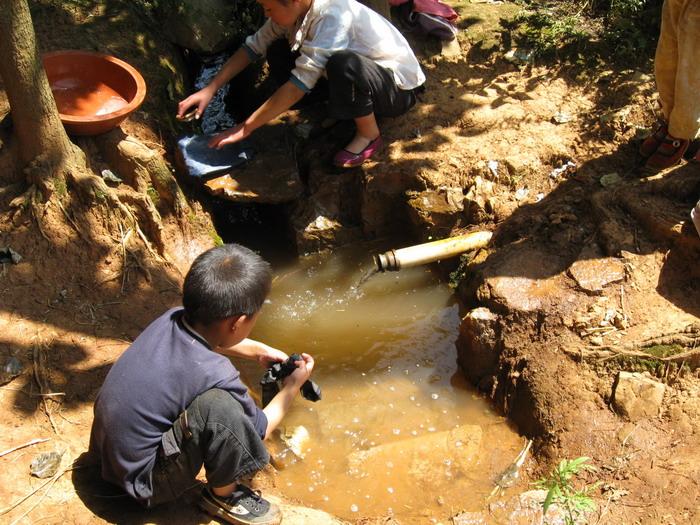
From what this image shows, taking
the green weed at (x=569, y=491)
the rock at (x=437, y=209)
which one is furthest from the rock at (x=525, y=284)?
the green weed at (x=569, y=491)

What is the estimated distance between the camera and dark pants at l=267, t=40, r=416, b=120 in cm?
402

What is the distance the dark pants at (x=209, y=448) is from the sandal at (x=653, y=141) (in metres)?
3.17

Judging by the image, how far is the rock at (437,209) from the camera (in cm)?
434

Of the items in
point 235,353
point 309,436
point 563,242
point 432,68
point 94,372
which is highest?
point 432,68

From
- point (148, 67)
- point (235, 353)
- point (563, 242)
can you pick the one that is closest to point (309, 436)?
point (235, 353)

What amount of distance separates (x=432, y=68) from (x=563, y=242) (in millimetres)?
1980

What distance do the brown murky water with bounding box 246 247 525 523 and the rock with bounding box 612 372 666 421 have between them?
58 cm

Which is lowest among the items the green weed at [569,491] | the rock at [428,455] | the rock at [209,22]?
the rock at [428,455]

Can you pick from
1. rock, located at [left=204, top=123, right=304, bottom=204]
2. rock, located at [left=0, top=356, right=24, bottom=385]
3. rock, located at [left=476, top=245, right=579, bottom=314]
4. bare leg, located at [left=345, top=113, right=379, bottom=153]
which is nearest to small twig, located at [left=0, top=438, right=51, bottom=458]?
rock, located at [left=0, top=356, right=24, bottom=385]

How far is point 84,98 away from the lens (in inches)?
159

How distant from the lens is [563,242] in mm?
3857

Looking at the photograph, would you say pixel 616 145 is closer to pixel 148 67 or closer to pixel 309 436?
pixel 309 436

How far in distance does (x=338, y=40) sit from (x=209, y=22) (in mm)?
1354

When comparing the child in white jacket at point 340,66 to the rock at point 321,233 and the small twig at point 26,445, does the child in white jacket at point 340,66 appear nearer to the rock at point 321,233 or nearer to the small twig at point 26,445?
the rock at point 321,233
